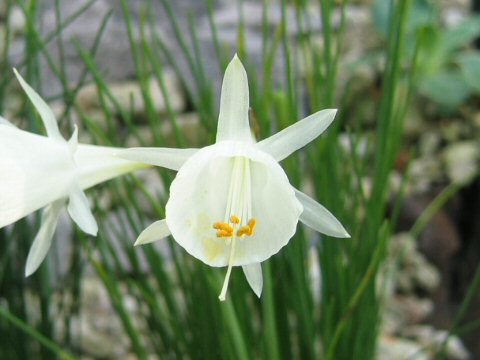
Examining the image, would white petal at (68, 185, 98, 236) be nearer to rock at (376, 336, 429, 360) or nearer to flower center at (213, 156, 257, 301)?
flower center at (213, 156, 257, 301)

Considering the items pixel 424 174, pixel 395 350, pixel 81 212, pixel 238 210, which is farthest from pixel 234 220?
pixel 424 174

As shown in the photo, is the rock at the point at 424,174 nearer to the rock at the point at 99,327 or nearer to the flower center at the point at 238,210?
the rock at the point at 99,327

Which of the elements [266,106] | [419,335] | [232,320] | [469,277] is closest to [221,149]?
[232,320]

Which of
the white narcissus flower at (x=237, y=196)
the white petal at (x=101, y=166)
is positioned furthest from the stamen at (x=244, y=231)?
the white petal at (x=101, y=166)

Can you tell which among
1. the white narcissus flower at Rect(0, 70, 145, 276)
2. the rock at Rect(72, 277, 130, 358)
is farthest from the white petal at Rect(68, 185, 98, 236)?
the rock at Rect(72, 277, 130, 358)

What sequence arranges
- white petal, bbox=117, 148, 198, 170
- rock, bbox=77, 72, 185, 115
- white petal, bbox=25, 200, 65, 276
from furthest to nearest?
rock, bbox=77, 72, 185, 115
white petal, bbox=25, 200, 65, 276
white petal, bbox=117, 148, 198, 170

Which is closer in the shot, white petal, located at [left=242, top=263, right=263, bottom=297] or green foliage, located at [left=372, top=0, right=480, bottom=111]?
white petal, located at [left=242, top=263, right=263, bottom=297]

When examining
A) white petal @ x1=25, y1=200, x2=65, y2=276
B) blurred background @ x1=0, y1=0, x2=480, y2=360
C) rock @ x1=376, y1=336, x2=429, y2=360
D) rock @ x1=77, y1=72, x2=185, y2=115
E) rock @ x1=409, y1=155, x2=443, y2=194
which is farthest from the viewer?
rock @ x1=77, y1=72, x2=185, y2=115

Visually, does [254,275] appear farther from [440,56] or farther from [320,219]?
[440,56]
